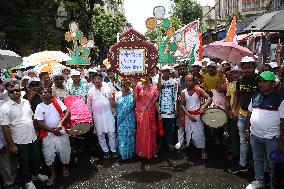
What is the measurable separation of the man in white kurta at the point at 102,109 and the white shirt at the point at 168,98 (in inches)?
44.8

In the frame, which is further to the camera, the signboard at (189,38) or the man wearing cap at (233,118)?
the signboard at (189,38)

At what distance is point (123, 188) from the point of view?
5.70 m

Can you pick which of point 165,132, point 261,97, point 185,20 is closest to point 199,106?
point 165,132

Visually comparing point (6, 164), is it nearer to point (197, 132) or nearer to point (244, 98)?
point (197, 132)

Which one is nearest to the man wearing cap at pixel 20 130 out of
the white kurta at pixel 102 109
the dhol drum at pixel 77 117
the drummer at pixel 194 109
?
the dhol drum at pixel 77 117

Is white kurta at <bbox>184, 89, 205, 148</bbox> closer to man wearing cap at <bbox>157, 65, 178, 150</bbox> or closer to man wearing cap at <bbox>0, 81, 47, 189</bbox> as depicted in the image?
man wearing cap at <bbox>157, 65, 178, 150</bbox>

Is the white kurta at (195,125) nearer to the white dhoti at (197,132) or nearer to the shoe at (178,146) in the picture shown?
the white dhoti at (197,132)

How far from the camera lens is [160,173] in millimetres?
6281

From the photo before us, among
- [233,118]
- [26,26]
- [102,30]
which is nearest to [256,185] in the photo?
[233,118]

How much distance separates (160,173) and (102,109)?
1.95 metres

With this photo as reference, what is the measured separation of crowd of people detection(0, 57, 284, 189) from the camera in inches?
201

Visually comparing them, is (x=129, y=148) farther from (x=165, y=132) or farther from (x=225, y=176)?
(x=225, y=176)

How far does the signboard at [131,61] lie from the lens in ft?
20.5

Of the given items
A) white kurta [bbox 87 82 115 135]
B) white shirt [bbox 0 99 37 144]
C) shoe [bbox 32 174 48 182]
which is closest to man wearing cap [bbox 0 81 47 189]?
white shirt [bbox 0 99 37 144]
